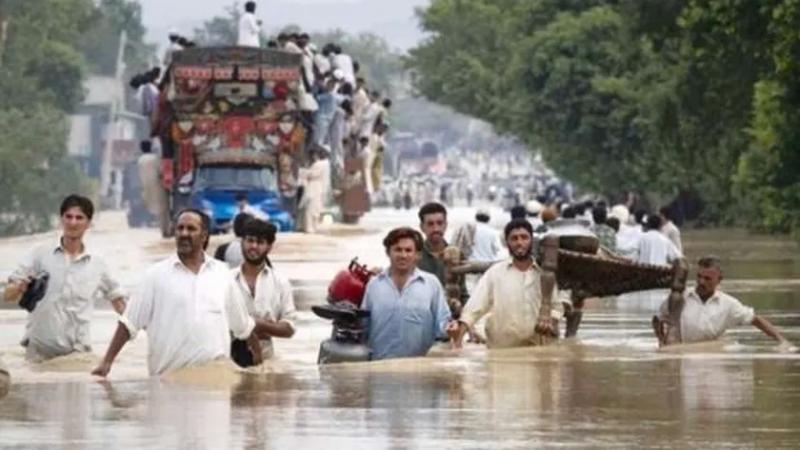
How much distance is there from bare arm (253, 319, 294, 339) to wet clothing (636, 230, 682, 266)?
662 inches

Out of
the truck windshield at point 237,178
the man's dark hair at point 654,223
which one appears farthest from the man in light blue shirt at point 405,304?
the truck windshield at point 237,178

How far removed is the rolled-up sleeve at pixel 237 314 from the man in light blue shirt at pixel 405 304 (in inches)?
50.0

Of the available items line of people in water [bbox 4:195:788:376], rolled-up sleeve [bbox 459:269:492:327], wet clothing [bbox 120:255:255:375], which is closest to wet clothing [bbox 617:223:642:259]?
line of people in water [bbox 4:195:788:376]

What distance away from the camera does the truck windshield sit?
2527 inches

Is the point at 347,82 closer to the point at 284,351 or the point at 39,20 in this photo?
the point at 39,20

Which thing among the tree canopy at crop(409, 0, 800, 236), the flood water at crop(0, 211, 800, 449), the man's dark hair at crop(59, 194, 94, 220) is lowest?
the flood water at crop(0, 211, 800, 449)

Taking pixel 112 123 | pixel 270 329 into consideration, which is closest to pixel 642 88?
pixel 270 329

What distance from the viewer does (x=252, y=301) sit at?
19609 millimetres

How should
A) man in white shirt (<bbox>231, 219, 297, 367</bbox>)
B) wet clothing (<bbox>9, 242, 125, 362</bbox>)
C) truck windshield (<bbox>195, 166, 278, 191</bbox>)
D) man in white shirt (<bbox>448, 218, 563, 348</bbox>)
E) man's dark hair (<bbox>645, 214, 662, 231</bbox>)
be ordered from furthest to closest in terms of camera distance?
1. truck windshield (<bbox>195, 166, 278, 191</bbox>)
2. man's dark hair (<bbox>645, 214, 662, 231</bbox>)
3. man in white shirt (<bbox>448, 218, 563, 348</bbox>)
4. wet clothing (<bbox>9, 242, 125, 362</bbox>)
5. man in white shirt (<bbox>231, 219, 297, 367</bbox>)

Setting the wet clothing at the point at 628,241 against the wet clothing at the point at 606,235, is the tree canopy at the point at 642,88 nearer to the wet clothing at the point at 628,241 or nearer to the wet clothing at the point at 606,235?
the wet clothing at the point at 628,241

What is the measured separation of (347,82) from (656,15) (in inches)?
1038

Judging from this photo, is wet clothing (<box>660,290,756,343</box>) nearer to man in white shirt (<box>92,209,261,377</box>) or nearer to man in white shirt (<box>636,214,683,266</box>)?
man in white shirt (<box>92,209,261,377</box>)

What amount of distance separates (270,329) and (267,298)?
0.28 m

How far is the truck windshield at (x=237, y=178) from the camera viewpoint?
64188mm
